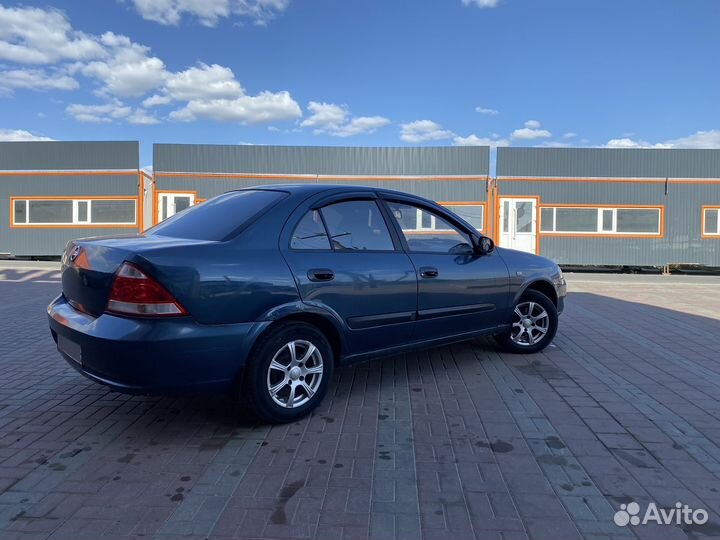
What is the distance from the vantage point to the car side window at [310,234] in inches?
136

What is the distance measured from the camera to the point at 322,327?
11.8 feet

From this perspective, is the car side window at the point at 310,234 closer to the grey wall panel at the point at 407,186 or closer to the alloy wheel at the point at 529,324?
the alloy wheel at the point at 529,324

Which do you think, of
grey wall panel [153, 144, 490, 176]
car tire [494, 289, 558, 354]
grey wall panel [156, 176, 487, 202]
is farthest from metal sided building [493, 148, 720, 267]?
car tire [494, 289, 558, 354]

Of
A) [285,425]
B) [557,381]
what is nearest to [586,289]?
[557,381]

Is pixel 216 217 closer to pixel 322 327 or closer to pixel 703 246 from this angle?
pixel 322 327

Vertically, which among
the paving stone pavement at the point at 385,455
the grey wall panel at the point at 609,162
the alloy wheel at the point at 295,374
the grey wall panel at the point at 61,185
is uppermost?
the grey wall panel at the point at 609,162

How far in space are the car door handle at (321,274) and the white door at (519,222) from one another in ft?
47.8

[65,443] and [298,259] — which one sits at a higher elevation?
[298,259]

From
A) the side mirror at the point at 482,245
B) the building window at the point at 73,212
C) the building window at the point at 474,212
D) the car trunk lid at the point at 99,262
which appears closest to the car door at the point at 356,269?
the car trunk lid at the point at 99,262

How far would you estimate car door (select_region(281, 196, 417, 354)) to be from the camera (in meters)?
3.43

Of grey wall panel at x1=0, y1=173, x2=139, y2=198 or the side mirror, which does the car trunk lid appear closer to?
the side mirror

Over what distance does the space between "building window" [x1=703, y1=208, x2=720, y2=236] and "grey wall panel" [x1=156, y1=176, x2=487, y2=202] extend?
7.20m

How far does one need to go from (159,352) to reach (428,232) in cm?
246

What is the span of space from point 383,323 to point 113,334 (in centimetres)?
184
